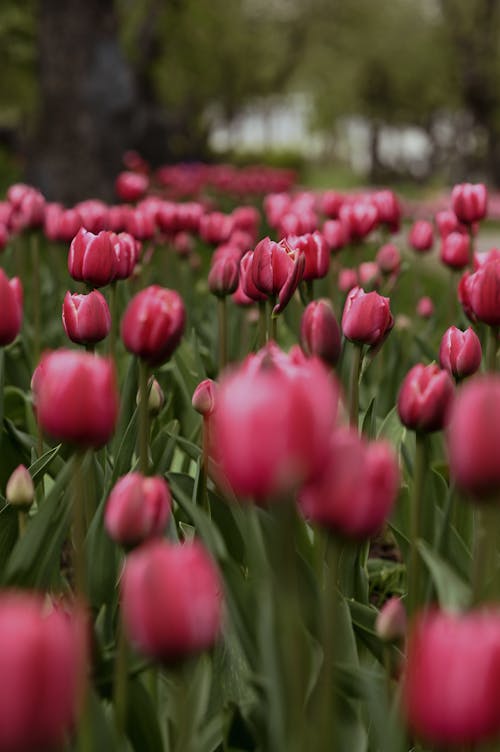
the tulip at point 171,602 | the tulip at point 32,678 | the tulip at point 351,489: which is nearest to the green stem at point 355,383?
the tulip at point 351,489

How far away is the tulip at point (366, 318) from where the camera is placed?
1.87 metres

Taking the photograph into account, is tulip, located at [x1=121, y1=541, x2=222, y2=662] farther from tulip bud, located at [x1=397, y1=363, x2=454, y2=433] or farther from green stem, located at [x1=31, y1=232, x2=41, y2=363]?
green stem, located at [x1=31, y1=232, x2=41, y2=363]

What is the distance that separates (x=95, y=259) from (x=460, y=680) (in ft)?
5.18

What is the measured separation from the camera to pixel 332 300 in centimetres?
374

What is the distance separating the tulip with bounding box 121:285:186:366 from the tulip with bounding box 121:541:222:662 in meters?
0.61

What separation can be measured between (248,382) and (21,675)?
0.27 m

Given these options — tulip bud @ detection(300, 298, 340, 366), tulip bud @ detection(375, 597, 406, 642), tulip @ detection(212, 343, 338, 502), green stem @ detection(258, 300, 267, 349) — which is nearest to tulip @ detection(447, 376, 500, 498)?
tulip @ detection(212, 343, 338, 502)

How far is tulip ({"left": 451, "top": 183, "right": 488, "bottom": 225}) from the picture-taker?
3.15 meters

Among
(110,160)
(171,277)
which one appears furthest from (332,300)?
(110,160)

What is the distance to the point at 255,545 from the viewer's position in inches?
56.5

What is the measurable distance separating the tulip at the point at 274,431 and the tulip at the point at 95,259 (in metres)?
1.42

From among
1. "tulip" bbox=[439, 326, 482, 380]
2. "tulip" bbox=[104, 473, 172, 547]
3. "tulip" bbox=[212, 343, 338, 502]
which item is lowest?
"tulip" bbox=[439, 326, 482, 380]

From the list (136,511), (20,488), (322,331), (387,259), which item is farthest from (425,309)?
(136,511)

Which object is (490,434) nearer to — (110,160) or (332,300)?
(332,300)
